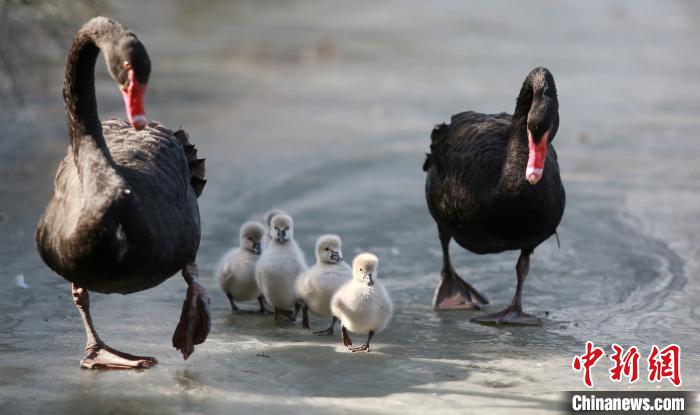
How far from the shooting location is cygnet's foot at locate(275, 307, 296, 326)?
20.5ft

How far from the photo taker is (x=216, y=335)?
5.85 meters

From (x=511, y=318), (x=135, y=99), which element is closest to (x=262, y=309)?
(x=511, y=318)

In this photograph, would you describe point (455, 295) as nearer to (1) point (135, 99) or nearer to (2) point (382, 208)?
(2) point (382, 208)

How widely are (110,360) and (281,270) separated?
4.26ft

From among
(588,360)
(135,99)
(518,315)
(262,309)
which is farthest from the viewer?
(262,309)

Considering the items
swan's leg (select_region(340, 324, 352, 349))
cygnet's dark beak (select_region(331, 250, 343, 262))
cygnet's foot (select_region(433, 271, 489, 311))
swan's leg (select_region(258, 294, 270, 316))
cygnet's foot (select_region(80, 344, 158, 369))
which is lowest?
cygnet's foot (select_region(80, 344, 158, 369))

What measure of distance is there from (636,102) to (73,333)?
29.0 ft

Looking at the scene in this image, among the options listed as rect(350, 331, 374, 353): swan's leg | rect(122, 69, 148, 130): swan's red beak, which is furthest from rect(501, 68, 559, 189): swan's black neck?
rect(122, 69, 148, 130): swan's red beak

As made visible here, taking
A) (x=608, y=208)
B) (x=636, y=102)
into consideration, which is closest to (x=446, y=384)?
(x=608, y=208)

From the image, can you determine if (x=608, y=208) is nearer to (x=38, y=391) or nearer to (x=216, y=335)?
(x=216, y=335)

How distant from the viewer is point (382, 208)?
8.74 metres

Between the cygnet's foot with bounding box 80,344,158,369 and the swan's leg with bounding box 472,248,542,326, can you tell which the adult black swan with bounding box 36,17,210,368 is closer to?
the cygnet's foot with bounding box 80,344,158,369

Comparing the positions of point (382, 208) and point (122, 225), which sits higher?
point (382, 208)

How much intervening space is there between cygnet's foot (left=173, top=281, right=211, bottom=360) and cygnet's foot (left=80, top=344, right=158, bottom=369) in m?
0.16
